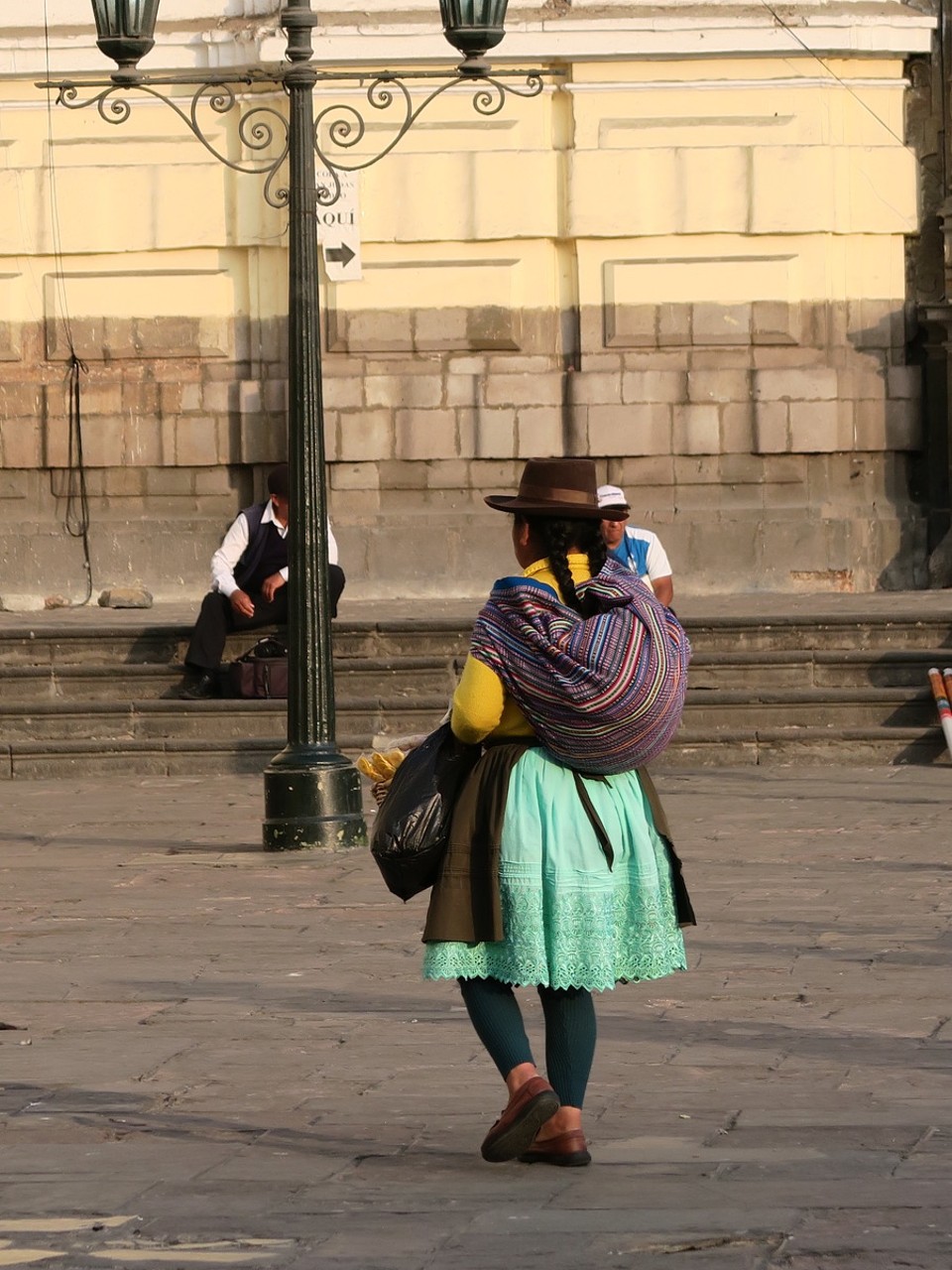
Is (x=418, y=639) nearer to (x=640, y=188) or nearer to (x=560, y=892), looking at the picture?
(x=640, y=188)

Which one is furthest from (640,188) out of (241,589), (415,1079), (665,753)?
(415,1079)

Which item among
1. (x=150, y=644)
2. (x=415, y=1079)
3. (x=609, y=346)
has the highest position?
(x=609, y=346)

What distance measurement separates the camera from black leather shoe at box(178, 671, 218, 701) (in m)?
15.2

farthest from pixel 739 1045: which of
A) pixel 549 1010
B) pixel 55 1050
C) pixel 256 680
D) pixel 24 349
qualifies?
pixel 24 349

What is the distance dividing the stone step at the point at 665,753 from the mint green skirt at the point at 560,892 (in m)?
8.39

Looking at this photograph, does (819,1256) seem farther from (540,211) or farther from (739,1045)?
(540,211)

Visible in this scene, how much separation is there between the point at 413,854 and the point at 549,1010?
51 centimetres

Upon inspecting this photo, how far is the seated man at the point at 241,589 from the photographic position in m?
15.0

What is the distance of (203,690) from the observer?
15.2 meters

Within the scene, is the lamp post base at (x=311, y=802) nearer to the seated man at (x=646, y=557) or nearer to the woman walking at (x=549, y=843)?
the seated man at (x=646, y=557)

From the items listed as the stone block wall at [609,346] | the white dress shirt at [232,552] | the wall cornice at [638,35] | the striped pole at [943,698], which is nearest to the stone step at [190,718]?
the white dress shirt at [232,552]

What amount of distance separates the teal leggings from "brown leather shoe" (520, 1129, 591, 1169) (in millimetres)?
91

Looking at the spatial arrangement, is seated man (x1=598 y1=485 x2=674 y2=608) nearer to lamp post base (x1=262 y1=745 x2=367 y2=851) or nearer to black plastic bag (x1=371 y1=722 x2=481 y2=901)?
lamp post base (x1=262 y1=745 x2=367 y2=851)

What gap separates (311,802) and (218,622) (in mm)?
3859
